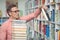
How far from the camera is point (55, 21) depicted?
2.29 meters

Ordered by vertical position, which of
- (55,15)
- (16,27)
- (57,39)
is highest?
(55,15)

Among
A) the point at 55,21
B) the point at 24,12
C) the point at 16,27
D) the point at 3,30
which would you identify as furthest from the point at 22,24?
the point at 24,12

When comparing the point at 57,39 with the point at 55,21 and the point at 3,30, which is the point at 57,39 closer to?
the point at 55,21

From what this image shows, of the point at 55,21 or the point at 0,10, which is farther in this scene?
the point at 0,10

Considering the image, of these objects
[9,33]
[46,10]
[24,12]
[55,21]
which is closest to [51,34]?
[55,21]

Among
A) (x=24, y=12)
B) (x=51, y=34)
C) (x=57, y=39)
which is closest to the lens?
(x=57, y=39)

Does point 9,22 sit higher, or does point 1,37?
point 9,22

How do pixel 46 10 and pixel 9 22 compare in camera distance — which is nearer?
pixel 9 22

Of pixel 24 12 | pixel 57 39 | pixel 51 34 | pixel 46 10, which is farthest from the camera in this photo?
pixel 24 12

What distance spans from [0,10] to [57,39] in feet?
15.5

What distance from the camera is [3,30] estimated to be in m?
2.24

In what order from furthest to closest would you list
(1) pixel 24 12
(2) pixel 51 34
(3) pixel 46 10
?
(1) pixel 24 12
(3) pixel 46 10
(2) pixel 51 34

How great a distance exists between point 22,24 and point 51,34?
460mm

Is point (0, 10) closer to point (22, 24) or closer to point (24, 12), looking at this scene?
point (24, 12)
